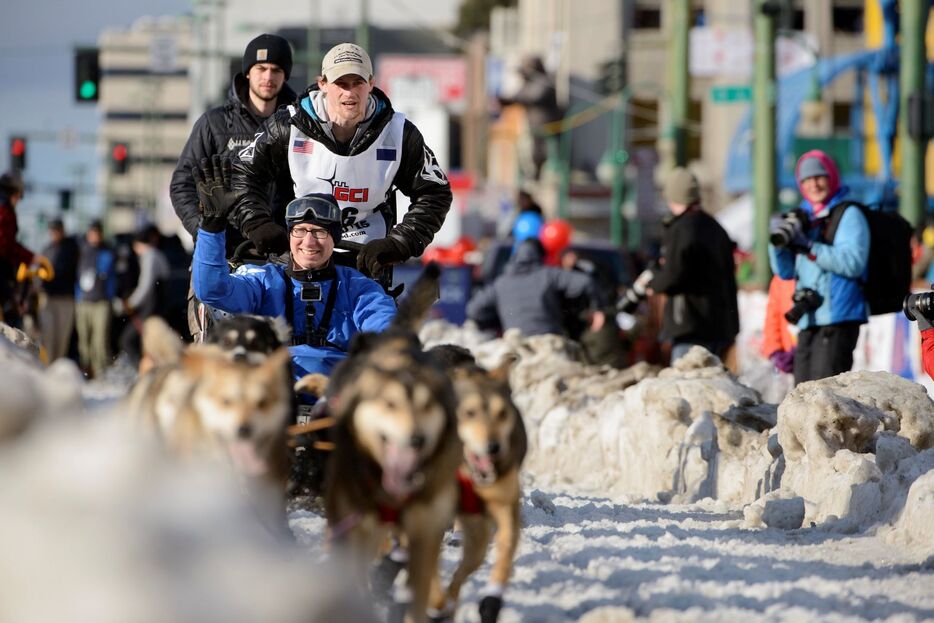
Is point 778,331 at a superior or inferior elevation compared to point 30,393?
inferior

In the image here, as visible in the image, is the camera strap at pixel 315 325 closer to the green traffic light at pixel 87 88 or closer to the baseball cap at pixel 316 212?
the baseball cap at pixel 316 212

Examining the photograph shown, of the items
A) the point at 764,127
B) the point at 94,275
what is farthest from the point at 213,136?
the point at 764,127

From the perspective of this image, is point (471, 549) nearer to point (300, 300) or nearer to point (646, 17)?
point (300, 300)

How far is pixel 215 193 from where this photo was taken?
7500 mm

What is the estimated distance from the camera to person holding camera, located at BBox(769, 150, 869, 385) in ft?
34.7

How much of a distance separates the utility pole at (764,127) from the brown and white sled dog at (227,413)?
16845 mm

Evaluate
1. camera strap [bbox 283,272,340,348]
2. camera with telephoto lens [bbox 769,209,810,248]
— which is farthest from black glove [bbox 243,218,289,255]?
camera with telephoto lens [bbox 769,209,810,248]

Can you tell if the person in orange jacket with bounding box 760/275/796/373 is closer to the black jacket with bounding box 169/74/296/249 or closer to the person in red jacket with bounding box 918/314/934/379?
the person in red jacket with bounding box 918/314/934/379

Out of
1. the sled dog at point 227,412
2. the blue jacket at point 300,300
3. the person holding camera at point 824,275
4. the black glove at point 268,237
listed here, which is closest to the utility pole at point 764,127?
the person holding camera at point 824,275

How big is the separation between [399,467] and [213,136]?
520 centimetres

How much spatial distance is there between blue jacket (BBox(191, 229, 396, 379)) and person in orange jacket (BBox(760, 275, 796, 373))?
5.21 metres

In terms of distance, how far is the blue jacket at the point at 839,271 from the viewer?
10.5 metres

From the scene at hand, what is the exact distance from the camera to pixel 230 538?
13.3 ft

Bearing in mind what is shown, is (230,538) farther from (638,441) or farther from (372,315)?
(638,441)
